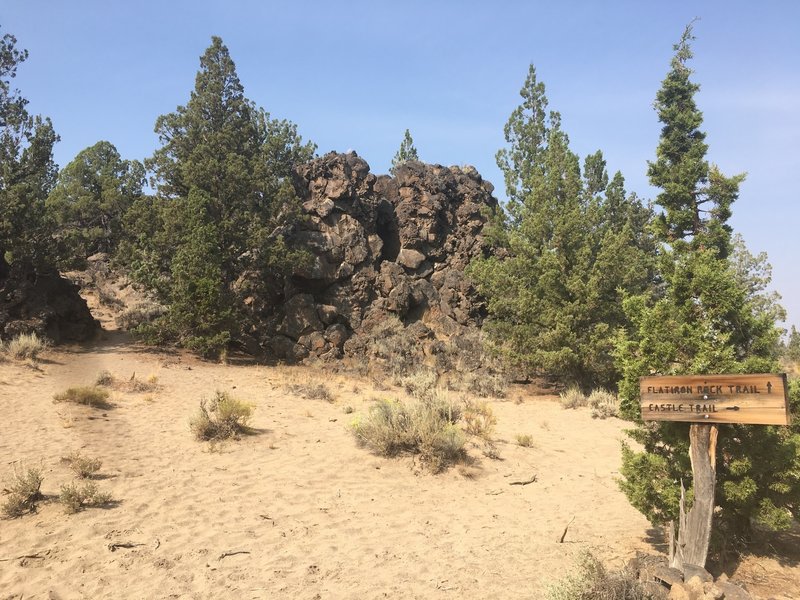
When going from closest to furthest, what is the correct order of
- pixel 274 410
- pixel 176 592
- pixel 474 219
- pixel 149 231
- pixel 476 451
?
pixel 176 592, pixel 476 451, pixel 274 410, pixel 149 231, pixel 474 219

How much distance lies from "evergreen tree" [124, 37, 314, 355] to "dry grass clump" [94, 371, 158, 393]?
519 centimetres

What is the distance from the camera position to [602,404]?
15.6 metres

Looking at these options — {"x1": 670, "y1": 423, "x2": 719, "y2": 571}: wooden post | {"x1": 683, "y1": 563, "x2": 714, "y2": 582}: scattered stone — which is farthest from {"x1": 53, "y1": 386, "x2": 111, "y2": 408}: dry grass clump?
{"x1": 683, "y1": 563, "x2": 714, "y2": 582}: scattered stone

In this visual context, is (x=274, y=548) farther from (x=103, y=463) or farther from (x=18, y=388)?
(x=18, y=388)

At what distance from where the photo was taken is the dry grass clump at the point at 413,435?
10070mm

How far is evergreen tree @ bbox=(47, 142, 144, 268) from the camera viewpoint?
107ft

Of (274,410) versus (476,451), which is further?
(274,410)

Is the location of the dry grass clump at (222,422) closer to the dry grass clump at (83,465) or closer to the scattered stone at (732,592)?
the dry grass clump at (83,465)

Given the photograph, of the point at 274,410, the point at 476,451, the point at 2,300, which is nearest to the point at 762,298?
the point at 476,451

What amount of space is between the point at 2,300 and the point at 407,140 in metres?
32.0

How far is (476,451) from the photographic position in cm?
1099

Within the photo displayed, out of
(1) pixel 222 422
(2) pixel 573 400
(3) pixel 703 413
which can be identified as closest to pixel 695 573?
(3) pixel 703 413

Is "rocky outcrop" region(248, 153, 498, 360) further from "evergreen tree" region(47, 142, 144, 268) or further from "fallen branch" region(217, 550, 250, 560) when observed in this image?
"fallen branch" region(217, 550, 250, 560)

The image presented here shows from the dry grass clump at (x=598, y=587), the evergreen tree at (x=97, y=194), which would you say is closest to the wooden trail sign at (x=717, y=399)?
the dry grass clump at (x=598, y=587)
